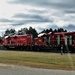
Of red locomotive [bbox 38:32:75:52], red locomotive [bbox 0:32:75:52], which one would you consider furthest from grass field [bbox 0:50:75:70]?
red locomotive [bbox 38:32:75:52]

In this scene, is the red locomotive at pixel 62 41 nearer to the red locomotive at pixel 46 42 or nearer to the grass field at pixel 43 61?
the red locomotive at pixel 46 42

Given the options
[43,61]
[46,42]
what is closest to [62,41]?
[46,42]

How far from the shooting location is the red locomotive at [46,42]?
45.9m

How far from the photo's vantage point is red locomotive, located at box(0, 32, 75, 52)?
4591 cm

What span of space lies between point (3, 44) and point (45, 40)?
1377 cm

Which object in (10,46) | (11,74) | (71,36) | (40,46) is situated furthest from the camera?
(10,46)

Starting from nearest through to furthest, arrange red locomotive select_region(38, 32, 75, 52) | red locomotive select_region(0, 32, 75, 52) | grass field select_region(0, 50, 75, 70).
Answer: grass field select_region(0, 50, 75, 70) < red locomotive select_region(38, 32, 75, 52) < red locomotive select_region(0, 32, 75, 52)

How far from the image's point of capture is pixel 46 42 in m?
50.5

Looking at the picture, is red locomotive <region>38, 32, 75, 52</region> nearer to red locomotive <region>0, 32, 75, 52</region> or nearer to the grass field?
red locomotive <region>0, 32, 75, 52</region>

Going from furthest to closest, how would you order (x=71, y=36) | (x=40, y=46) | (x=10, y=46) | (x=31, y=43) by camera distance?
(x=10, y=46) → (x=31, y=43) → (x=40, y=46) → (x=71, y=36)

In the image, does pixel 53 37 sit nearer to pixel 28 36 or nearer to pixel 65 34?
pixel 65 34

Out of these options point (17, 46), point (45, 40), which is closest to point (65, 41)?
point (45, 40)

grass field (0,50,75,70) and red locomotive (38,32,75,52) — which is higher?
red locomotive (38,32,75,52)

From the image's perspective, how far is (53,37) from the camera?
4881 centimetres
